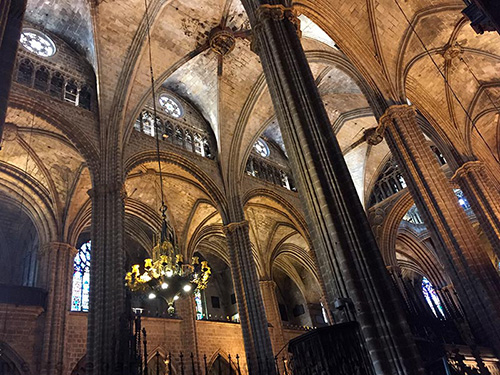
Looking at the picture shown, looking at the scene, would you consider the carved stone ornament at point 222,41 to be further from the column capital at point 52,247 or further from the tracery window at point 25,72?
the column capital at point 52,247

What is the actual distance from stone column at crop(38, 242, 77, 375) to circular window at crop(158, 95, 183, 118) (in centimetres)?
692

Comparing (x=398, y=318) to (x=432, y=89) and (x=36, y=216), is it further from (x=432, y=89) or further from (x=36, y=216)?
(x=36, y=216)

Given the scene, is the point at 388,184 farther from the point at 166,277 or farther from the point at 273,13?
the point at 166,277

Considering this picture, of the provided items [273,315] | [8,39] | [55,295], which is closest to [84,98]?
[55,295]

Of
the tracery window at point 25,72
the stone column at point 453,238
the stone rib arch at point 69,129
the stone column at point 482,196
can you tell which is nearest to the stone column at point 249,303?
the stone rib arch at point 69,129

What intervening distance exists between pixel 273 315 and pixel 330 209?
14402 mm

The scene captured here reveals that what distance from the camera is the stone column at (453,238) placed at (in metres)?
A: 10.4

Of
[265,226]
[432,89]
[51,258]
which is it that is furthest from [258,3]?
[265,226]

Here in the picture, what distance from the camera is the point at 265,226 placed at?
22422mm

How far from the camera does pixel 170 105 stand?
18062mm

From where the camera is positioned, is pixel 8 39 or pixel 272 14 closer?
pixel 8 39

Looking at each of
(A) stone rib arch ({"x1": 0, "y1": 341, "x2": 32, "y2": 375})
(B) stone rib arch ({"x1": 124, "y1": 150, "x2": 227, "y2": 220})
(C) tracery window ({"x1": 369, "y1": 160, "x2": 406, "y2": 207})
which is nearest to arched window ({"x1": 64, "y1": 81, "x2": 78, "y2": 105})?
(B) stone rib arch ({"x1": 124, "y1": 150, "x2": 227, "y2": 220})

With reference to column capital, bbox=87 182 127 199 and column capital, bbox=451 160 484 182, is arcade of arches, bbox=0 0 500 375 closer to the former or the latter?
column capital, bbox=87 182 127 199

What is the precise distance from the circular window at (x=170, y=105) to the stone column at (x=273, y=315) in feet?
31.3
